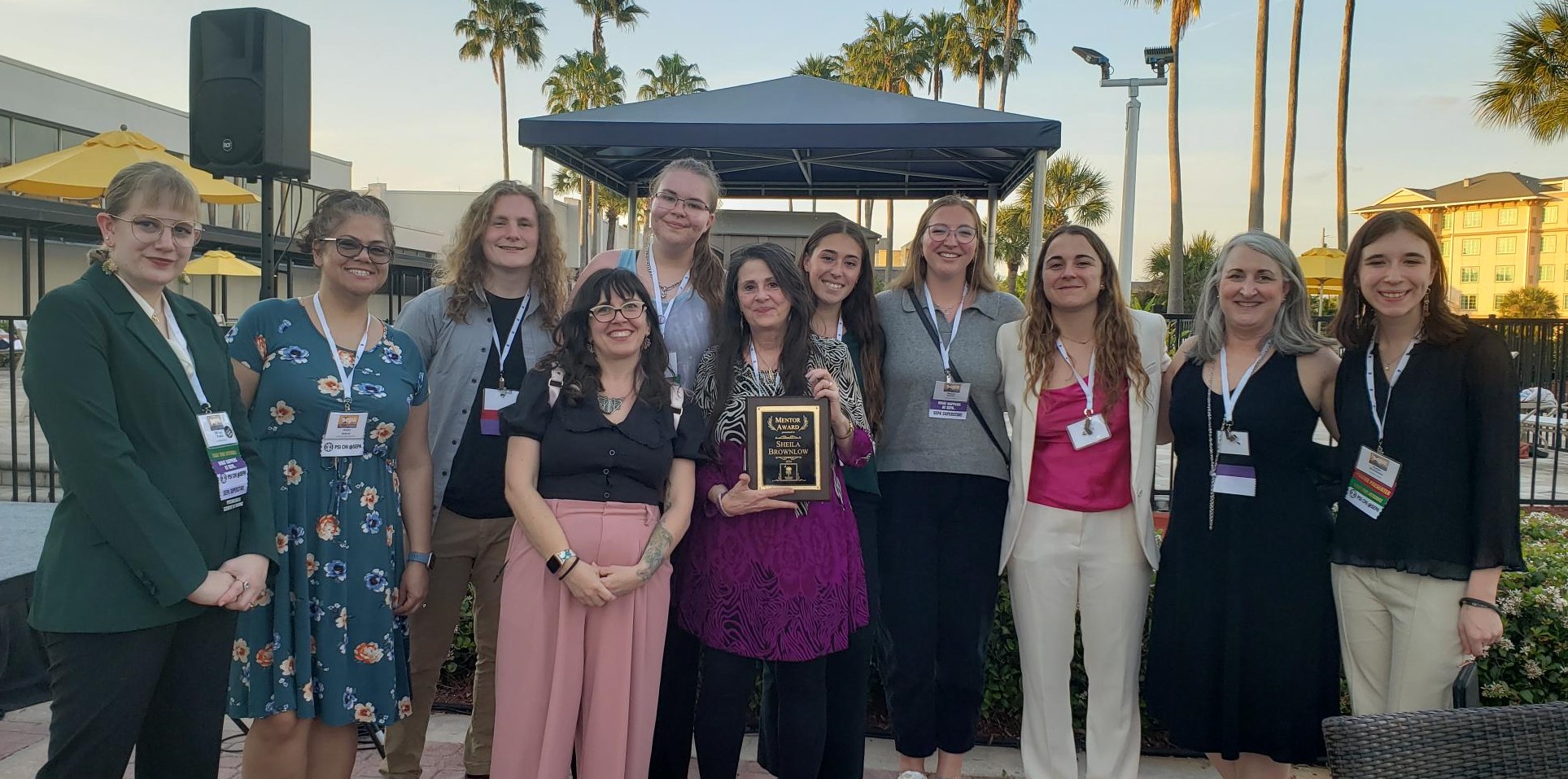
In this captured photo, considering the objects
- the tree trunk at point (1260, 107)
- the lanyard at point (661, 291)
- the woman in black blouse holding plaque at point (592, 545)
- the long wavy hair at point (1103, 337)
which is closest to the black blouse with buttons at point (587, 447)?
the woman in black blouse holding plaque at point (592, 545)

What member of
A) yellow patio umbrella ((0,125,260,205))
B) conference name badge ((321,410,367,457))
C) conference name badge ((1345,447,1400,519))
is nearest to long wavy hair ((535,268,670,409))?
conference name badge ((321,410,367,457))

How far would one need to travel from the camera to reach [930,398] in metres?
3.17

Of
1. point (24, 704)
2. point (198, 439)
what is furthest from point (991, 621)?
point (24, 704)

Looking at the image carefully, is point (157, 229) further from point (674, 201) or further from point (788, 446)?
point (788, 446)

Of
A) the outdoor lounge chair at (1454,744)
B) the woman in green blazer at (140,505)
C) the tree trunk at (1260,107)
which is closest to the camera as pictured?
the outdoor lounge chair at (1454,744)

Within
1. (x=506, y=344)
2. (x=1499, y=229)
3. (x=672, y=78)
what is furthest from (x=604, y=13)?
(x=1499, y=229)

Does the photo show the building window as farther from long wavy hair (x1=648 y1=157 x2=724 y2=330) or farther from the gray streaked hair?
the gray streaked hair

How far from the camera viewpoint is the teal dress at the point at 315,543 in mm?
2486

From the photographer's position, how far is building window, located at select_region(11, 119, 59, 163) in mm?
20938

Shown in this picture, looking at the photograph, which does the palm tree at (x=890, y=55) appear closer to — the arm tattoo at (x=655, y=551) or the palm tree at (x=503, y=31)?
the palm tree at (x=503, y=31)

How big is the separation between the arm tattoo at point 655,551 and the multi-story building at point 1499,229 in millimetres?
83332

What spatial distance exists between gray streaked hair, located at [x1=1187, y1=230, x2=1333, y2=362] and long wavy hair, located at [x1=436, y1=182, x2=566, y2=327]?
2.27 metres

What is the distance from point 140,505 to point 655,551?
125 centimetres

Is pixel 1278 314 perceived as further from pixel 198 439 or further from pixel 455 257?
pixel 198 439
